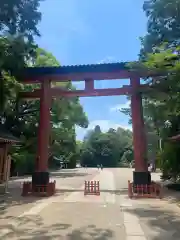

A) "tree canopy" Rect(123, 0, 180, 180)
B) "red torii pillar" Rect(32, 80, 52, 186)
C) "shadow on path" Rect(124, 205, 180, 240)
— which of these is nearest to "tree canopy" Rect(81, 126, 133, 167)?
"tree canopy" Rect(123, 0, 180, 180)

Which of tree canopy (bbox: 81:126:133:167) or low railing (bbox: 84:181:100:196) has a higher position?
tree canopy (bbox: 81:126:133:167)

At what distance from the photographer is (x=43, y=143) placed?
53.4ft

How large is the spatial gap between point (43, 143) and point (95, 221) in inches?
325

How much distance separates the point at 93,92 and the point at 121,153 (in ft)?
216

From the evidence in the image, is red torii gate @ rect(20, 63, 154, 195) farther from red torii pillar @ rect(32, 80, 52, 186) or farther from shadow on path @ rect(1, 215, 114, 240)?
shadow on path @ rect(1, 215, 114, 240)

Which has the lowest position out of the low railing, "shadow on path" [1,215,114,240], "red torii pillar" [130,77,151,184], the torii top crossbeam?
"shadow on path" [1,215,114,240]

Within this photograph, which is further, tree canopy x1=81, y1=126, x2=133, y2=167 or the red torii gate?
tree canopy x1=81, y1=126, x2=133, y2=167

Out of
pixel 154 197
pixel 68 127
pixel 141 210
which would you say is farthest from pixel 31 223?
pixel 68 127

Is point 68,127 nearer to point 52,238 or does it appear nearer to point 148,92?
point 148,92

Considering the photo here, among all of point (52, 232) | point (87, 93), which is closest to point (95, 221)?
point (52, 232)

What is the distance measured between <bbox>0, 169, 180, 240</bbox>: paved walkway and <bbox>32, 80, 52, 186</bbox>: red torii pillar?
10.7 feet

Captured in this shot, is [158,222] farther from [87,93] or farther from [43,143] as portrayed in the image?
[87,93]

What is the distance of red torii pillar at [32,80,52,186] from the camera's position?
15.8 meters

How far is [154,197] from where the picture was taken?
1402cm
